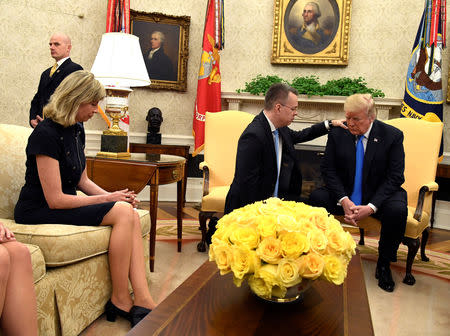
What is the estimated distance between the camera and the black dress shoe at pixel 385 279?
287 cm

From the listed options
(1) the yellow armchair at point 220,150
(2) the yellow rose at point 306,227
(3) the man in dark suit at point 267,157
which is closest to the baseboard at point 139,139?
(1) the yellow armchair at point 220,150

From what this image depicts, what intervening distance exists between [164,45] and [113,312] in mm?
4367

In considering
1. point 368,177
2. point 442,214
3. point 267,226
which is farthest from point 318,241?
point 442,214

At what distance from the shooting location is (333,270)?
133 centimetres

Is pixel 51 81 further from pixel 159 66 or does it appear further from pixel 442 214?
pixel 442 214

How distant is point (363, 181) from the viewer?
124 inches

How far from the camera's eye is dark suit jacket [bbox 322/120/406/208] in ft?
10.0

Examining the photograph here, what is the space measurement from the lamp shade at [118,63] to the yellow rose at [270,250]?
2.17 m

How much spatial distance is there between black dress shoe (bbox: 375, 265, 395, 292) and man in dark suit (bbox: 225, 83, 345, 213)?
88 cm

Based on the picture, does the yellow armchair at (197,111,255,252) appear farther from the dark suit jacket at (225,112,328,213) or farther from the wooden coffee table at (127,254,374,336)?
the wooden coffee table at (127,254,374,336)

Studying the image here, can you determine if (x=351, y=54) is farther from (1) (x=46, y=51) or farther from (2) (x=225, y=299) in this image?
(2) (x=225, y=299)

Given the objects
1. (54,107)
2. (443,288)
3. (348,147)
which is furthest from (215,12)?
(443,288)

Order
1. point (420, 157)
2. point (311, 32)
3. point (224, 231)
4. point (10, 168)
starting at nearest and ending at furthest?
point (224, 231) < point (10, 168) < point (420, 157) < point (311, 32)

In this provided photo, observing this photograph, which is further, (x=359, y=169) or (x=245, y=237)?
(x=359, y=169)
